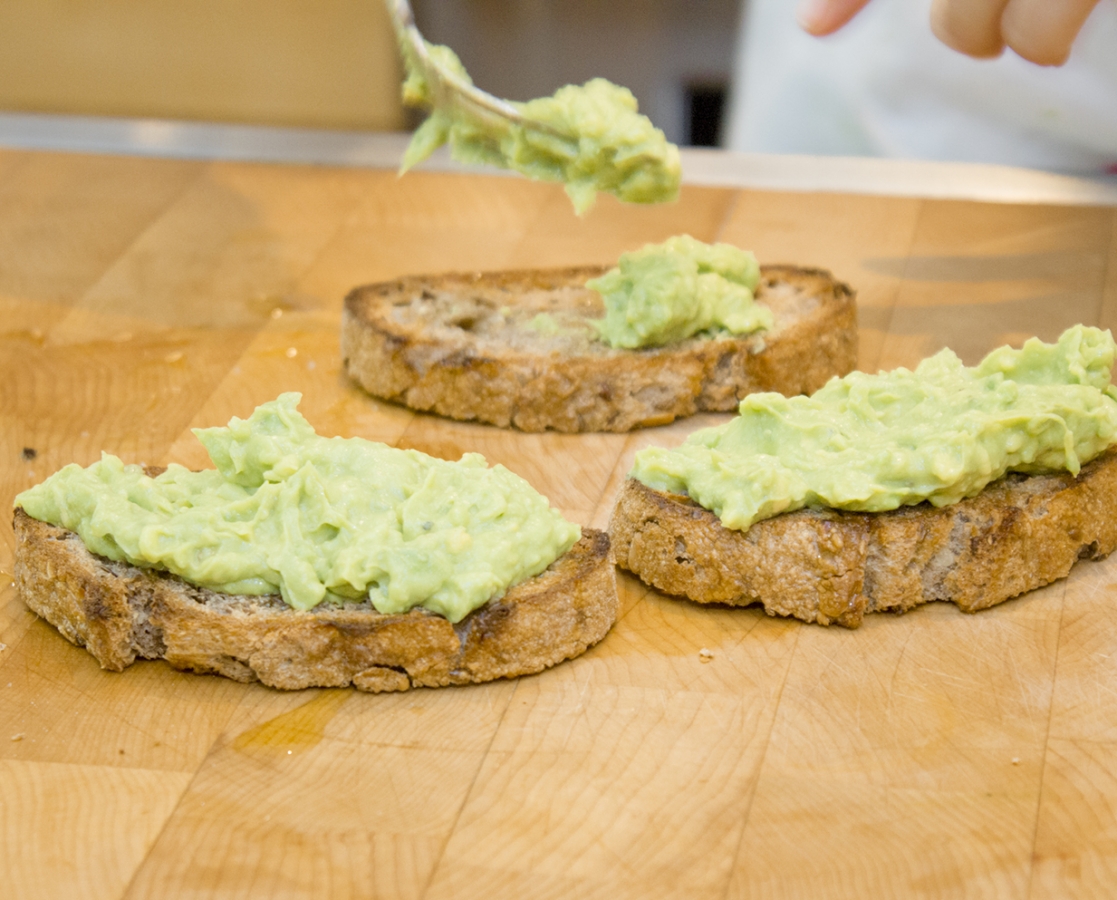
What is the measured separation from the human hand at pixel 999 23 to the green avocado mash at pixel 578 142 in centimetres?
Answer: 60

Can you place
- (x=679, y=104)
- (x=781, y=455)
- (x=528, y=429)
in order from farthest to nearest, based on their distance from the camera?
(x=679, y=104), (x=528, y=429), (x=781, y=455)

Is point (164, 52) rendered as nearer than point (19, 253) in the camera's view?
No

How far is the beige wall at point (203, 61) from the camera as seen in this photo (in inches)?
248

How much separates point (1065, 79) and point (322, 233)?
2.43m

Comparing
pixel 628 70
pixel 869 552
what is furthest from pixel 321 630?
pixel 628 70

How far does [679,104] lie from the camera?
7.15 m

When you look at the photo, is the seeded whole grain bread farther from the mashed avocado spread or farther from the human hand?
the human hand

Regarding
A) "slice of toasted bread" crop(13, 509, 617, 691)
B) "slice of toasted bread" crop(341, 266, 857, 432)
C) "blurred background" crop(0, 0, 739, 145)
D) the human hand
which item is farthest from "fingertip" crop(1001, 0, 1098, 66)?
"blurred background" crop(0, 0, 739, 145)

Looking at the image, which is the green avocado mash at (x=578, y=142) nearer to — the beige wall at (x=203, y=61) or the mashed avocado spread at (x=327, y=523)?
the mashed avocado spread at (x=327, y=523)

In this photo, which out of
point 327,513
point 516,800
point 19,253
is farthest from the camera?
point 19,253

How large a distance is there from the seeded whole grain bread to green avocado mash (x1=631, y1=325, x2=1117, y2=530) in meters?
0.05

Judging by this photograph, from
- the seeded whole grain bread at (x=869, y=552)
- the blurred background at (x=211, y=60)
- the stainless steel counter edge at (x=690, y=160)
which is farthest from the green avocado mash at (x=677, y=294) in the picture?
the blurred background at (x=211, y=60)

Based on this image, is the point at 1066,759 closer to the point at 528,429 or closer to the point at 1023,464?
the point at 1023,464

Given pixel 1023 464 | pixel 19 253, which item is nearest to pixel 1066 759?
pixel 1023 464
